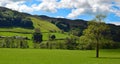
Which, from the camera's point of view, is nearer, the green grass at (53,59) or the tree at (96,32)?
the green grass at (53,59)

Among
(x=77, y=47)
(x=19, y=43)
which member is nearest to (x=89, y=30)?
(x=77, y=47)

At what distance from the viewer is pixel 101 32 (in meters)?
89.8

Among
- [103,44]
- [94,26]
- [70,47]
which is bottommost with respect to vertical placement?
[70,47]

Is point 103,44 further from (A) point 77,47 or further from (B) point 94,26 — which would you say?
(A) point 77,47

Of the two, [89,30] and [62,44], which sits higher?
[89,30]

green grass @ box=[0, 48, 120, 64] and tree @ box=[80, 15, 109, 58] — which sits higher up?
tree @ box=[80, 15, 109, 58]

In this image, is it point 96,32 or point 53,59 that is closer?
point 53,59

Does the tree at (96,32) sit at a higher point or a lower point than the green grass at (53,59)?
higher

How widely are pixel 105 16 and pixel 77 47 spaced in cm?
10236

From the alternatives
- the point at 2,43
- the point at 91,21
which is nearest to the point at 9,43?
the point at 2,43

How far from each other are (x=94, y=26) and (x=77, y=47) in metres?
103

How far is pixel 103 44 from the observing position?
290ft

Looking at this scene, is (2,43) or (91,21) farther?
(2,43)

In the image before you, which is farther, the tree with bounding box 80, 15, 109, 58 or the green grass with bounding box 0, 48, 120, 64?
the tree with bounding box 80, 15, 109, 58
